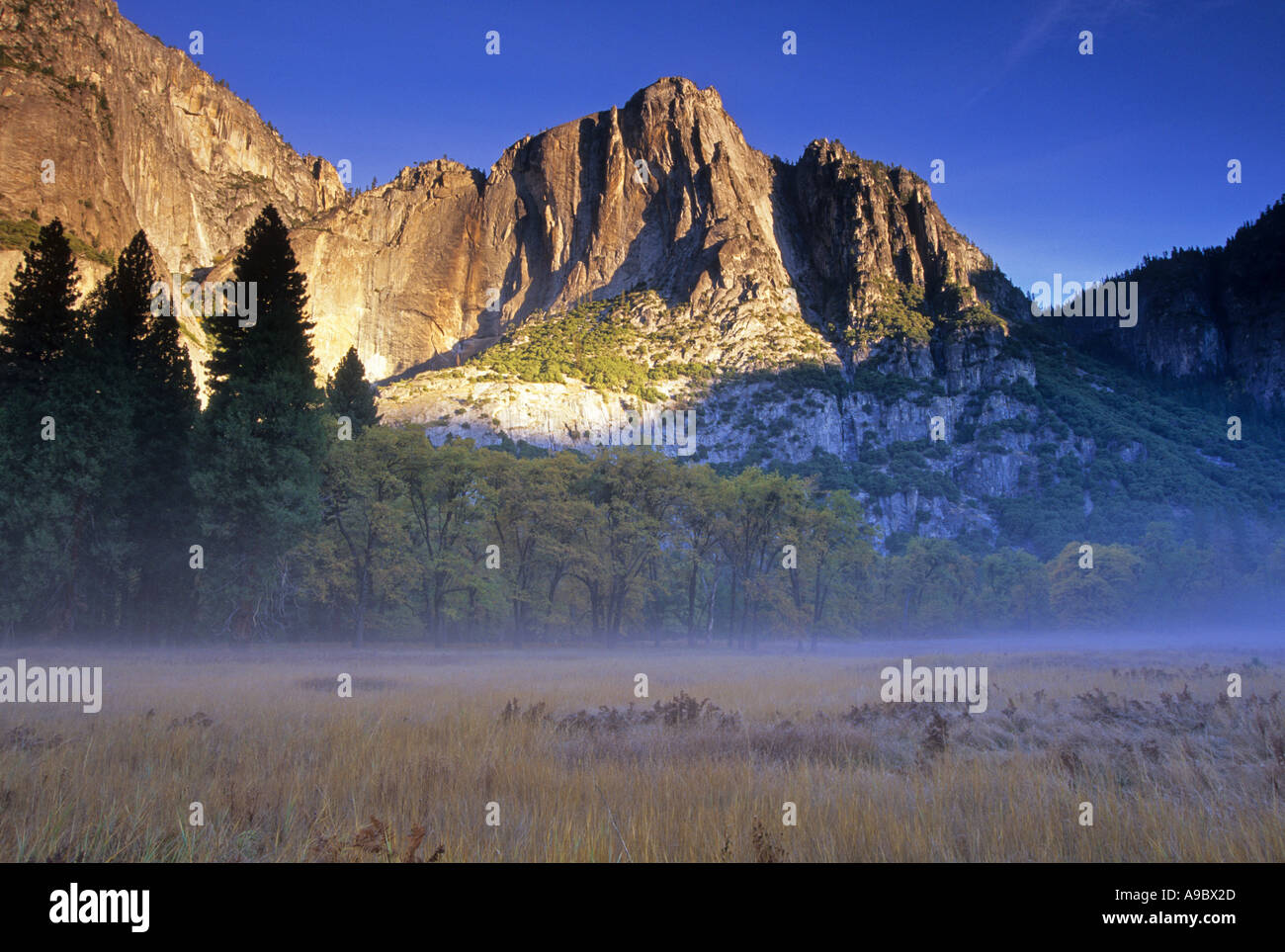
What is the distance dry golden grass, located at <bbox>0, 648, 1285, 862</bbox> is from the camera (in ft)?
14.3

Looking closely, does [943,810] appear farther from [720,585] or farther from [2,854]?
[720,585]

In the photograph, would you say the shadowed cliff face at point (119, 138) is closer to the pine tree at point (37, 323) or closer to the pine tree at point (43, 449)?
the pine tree at point (37, 323)

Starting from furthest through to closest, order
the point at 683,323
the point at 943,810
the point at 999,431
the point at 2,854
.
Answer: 1. the point at 683,323
2. the point at 999,431
3. the point at 943,810
4. the point at 2,854

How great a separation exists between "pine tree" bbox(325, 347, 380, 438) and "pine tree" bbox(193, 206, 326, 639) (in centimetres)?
1616

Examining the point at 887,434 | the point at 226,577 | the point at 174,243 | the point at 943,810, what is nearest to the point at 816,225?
the point at 887,434

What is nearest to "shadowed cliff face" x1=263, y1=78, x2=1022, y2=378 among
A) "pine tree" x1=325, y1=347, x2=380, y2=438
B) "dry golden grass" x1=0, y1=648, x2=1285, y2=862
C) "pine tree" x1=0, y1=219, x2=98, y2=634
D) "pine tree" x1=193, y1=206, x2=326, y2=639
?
"pine tree" x1=325, y1=347, x2=380, y2=438

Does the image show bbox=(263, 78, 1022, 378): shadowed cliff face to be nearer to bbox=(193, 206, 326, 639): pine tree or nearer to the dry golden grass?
bbox=(193, 206, 326, 639): pine tree

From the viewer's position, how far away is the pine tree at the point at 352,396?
47.4 meters

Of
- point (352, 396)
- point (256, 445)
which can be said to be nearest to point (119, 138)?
point (352, 396)

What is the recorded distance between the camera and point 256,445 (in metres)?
27.6

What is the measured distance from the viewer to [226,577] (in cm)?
2833

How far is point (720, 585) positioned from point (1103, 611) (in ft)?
139

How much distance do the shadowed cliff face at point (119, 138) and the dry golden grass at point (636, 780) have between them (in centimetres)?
8634

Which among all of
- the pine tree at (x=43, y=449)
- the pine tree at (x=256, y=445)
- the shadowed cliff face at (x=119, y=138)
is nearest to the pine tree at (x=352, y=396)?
the pine tree at (x=256, y=445)
